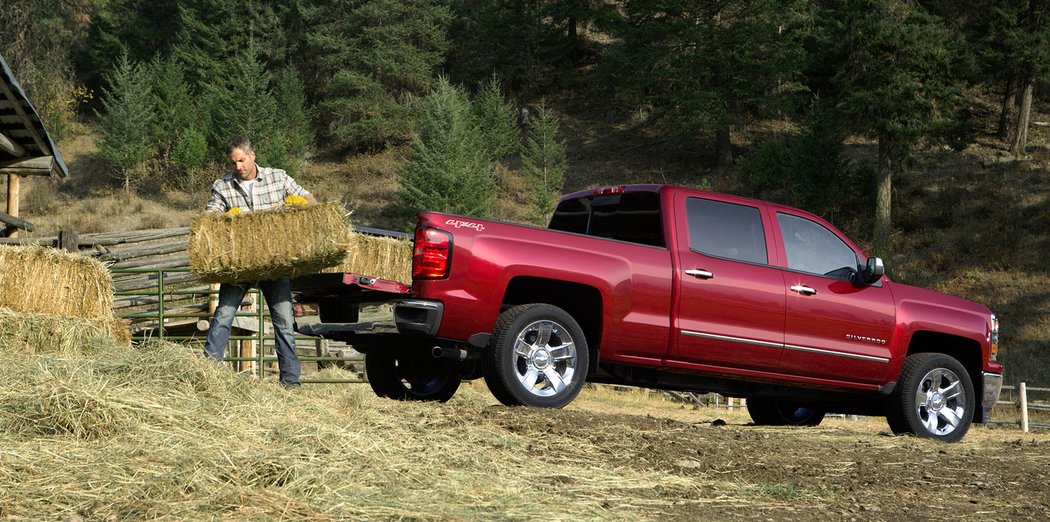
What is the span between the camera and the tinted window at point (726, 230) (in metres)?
9.07

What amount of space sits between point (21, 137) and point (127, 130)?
4380cm

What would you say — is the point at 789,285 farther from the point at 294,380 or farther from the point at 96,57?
the point at 96,57

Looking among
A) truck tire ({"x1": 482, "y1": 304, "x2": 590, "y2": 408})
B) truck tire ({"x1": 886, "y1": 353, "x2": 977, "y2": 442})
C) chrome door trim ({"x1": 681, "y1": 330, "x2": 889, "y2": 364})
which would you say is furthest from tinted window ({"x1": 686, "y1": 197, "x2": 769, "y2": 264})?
truck tire ({"x1": 886, "y1": 353, "x2": 977, "y2": 442})

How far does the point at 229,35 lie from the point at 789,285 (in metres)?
64.9

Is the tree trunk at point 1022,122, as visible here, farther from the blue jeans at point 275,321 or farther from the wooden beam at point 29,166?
the blue jeans at point 275,321

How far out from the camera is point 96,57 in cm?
7206

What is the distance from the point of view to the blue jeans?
8.35 metres

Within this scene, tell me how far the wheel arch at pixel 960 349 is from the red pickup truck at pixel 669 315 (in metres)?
0.02

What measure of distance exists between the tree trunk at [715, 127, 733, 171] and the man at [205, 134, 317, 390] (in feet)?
155

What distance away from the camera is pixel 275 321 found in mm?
8555

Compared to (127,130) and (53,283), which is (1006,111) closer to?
(127,130)

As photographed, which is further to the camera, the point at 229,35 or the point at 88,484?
the point at 229,35

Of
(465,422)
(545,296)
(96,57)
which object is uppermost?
(96,57)

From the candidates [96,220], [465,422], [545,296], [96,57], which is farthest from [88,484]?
[96,57]
